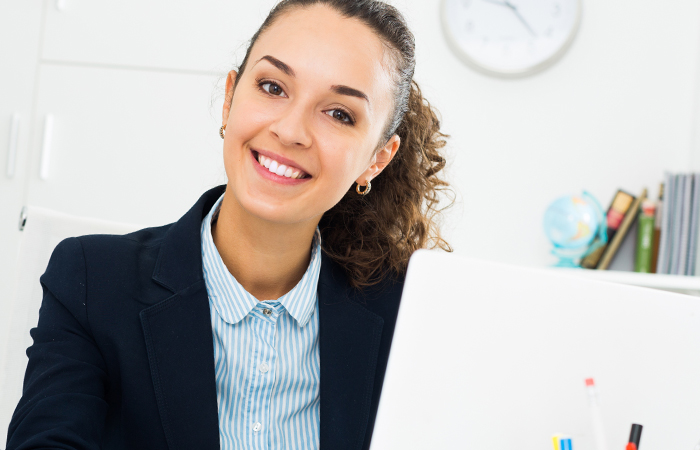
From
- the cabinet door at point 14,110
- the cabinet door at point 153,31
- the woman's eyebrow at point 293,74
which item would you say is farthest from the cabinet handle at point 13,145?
the woman's eyebrow at point 293,74

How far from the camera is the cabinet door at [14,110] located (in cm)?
238

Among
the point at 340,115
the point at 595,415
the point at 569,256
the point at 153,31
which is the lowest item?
the point at 595,415

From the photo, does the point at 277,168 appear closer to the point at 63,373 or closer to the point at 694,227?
the point at 63,373

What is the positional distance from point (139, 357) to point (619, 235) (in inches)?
74.8

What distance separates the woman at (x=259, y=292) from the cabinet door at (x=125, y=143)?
4.10ft

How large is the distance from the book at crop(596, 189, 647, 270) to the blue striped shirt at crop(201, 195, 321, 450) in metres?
1.53

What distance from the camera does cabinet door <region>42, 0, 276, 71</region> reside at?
7.93ft

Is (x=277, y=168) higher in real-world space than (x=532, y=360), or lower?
higher

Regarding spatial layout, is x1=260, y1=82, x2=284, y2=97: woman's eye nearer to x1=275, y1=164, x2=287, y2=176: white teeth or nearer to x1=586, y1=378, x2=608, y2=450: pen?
x1=275, y1=164, x2=287, y2=176: white teeth

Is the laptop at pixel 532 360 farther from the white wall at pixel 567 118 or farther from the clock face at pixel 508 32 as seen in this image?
the clock face at pixel 508 32

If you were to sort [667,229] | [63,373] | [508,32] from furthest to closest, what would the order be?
[508,32], [667,229], [63,373]

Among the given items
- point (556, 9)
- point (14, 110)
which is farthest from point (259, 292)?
point (556, 9)

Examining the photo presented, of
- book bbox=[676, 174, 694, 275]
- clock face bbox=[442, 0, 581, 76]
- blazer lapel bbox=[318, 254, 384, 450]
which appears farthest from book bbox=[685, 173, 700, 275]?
blazer lapel bbox=[318, 254, 384, 450]

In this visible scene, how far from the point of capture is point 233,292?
1.08 metres
